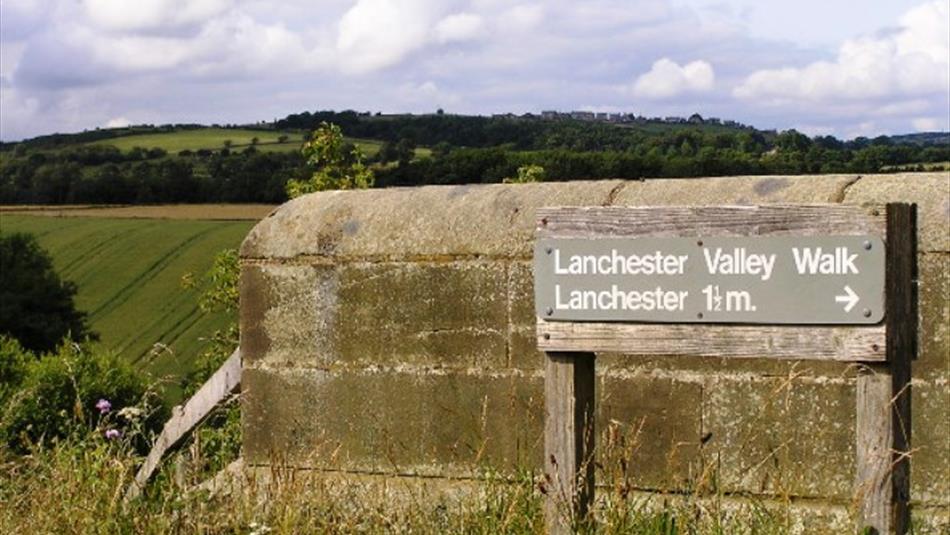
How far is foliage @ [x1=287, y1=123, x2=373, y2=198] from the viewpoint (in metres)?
15.6

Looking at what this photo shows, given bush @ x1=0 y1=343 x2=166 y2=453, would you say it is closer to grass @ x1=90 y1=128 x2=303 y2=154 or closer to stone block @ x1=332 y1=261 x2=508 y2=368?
stone block @ x1=332 y1=261 x2=508 y2=368

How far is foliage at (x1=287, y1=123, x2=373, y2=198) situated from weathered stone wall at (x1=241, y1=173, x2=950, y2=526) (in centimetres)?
989

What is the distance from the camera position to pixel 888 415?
12.0 ft

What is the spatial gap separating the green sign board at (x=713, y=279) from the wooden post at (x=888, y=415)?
87 millimetres

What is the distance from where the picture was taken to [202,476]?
5535 millimetres

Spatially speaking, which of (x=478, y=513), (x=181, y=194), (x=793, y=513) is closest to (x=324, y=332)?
(x=478, y=513)

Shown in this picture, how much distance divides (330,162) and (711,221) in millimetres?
12720

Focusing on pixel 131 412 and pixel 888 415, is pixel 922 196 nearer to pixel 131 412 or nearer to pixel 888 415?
pixel 888 415

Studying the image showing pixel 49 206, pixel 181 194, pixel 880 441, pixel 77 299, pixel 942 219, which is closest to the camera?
pixel 880 441

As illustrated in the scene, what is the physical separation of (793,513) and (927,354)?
0.73 m

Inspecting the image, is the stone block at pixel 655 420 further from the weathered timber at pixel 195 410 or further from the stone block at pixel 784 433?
the weathered timber at pixel 195 410

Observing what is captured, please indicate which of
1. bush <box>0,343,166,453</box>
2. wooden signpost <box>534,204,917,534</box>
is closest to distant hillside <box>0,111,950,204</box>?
wooden signpost <box>534,204,917,534</box>

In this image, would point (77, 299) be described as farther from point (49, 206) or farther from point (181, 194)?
point (49, 206)

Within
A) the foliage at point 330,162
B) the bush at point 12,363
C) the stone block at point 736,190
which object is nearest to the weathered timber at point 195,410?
the stone block at point 736,190
